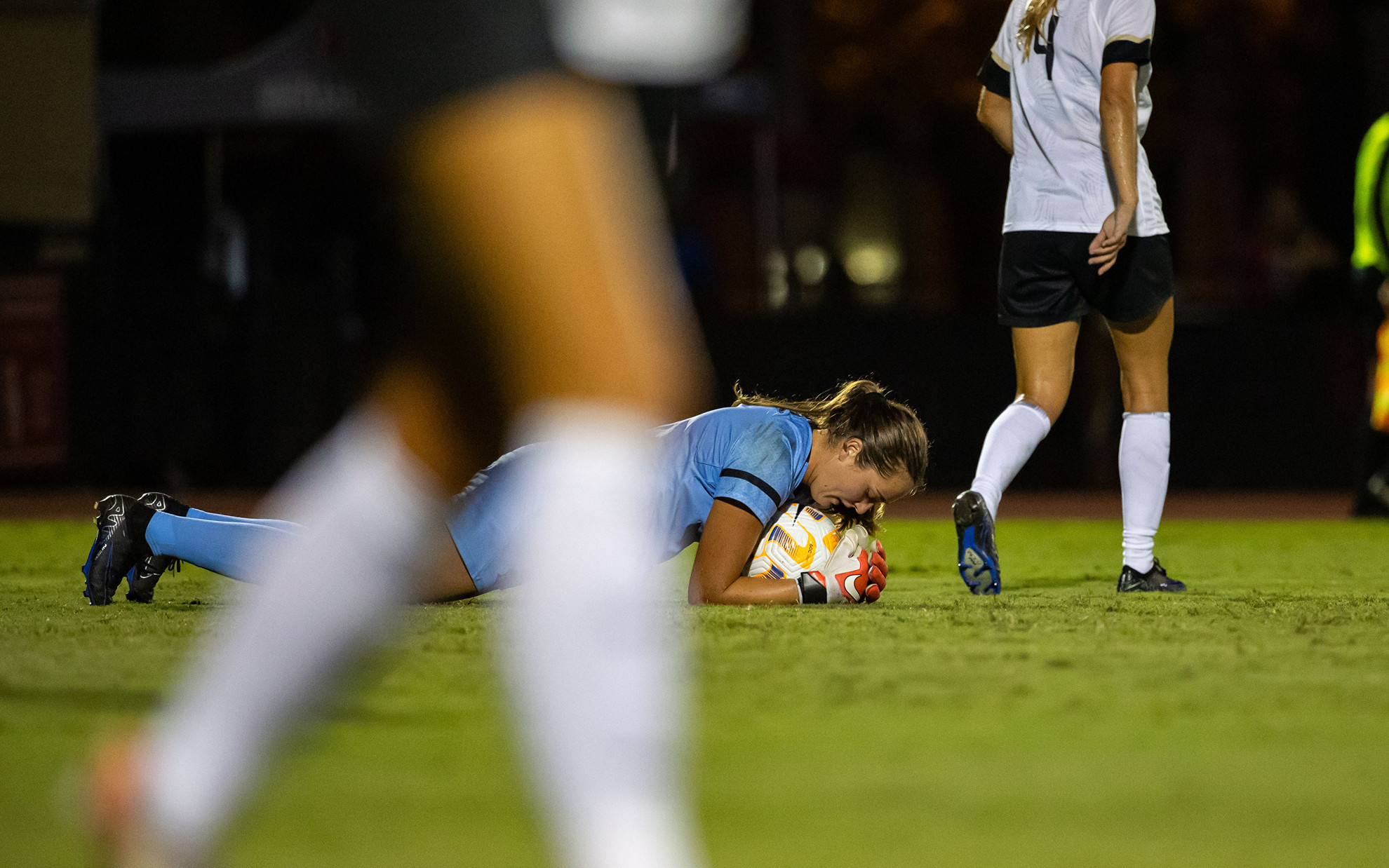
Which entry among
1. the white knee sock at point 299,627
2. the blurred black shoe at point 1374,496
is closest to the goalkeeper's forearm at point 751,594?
the white knee sock at point 299,627

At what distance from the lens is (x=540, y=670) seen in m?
1.77

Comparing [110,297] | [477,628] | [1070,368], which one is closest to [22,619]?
[477,628]

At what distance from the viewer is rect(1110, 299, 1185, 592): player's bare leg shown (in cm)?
534

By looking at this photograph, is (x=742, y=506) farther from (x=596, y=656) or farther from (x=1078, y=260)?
(x=596, y=656)

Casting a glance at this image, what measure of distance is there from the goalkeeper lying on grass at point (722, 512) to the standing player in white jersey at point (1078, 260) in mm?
431

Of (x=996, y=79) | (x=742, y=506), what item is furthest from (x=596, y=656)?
(x=996, y=79)

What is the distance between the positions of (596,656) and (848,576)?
10.7 feet

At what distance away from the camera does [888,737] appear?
2.94 meters

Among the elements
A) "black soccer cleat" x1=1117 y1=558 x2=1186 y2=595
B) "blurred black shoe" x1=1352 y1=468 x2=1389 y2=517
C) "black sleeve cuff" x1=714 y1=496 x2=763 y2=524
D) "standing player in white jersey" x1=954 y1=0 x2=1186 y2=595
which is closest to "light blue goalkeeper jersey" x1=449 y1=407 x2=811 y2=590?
"black sleeve cuff" x1=714 y1=496 x2=763 y2=524

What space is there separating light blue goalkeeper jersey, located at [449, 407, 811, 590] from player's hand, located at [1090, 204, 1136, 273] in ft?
2.92

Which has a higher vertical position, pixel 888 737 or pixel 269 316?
pixel 888 737

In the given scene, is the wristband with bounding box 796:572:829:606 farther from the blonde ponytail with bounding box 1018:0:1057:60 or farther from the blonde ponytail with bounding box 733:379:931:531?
the blonde ponytail with bounding box 1018:0:1057:60

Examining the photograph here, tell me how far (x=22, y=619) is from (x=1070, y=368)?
9.24ft

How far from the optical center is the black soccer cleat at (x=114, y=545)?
192 inches
